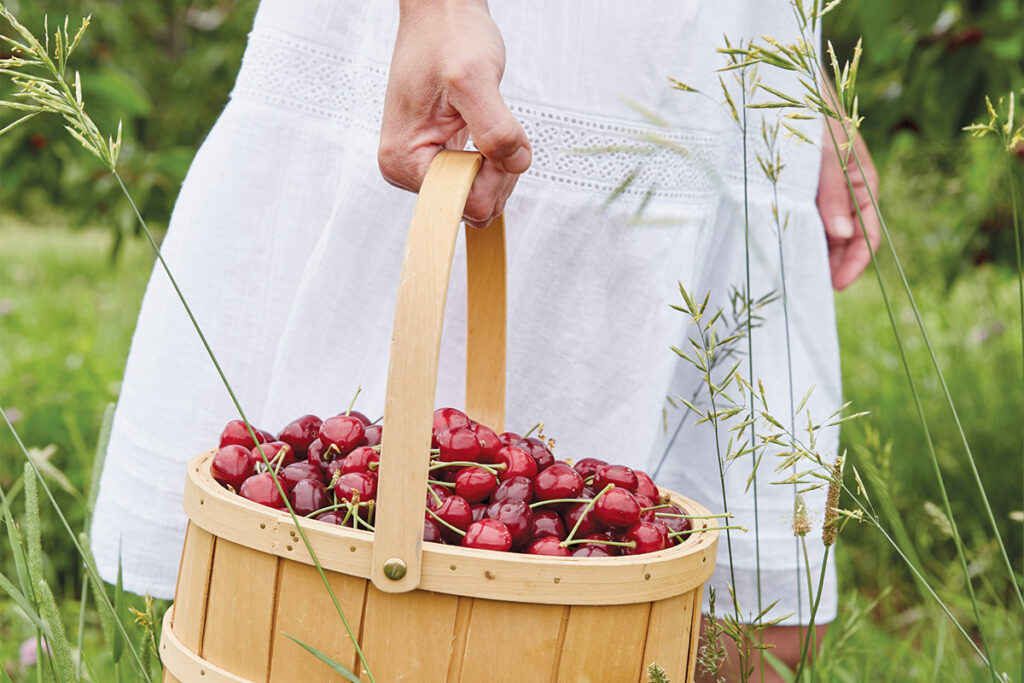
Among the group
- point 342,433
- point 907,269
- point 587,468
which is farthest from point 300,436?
point 907,269

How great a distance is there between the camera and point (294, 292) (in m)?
1.15

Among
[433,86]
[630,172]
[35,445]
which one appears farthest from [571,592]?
[35,445]

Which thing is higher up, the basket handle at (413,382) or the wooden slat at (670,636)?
the basket handle at (413,382)

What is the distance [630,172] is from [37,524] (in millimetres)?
717

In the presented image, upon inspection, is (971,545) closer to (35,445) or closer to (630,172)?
(630,172)

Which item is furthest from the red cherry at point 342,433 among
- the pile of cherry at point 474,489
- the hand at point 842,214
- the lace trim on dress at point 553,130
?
the hand at point 842,214

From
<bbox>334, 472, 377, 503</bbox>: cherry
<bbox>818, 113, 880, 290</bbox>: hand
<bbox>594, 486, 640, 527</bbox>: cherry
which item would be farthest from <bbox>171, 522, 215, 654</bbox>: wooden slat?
<bbox>818, 113, 880, 290</bbox>: hand

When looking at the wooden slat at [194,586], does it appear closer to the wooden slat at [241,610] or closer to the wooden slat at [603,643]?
the wooden slat at [241,610]

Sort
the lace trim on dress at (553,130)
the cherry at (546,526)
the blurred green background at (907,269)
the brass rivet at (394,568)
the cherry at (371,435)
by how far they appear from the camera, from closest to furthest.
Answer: the brass rivet at (394,568) → the cherry at (546,526) → the cherry at (371,435) → the lace trim on dress at (553,130) → the blurred green background at (907,269)

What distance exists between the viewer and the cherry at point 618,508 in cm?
76

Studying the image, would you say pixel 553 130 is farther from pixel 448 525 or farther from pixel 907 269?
pixel 907 269

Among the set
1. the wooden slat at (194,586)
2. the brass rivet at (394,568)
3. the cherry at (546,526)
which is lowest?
the wooden slat at (194,586)

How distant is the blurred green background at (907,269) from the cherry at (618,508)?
0.47 meters

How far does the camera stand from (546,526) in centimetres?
77
